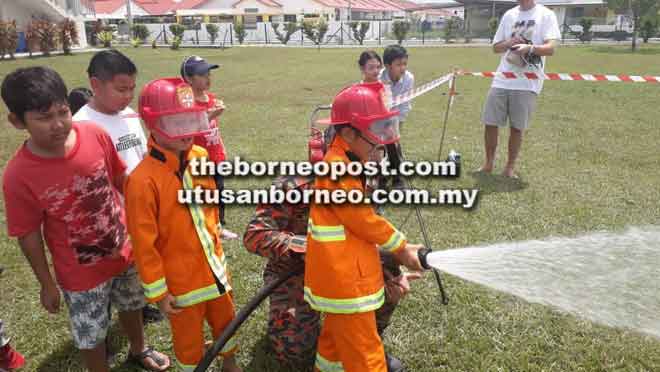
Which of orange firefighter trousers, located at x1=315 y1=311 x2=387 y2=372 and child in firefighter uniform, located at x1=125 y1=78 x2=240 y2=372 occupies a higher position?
child in firefighter uniform, located at x1=125 y1=78 x2=240 y2=372

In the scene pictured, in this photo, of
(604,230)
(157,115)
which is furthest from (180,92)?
(604,230)

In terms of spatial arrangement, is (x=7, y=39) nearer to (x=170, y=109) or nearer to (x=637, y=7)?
(x=170, y=109)

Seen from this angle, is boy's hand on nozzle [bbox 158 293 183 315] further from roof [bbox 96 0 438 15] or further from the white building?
roof [bbox 96 0 438 15]

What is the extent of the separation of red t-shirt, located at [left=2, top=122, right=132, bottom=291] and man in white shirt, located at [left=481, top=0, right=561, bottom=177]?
572 centimetres

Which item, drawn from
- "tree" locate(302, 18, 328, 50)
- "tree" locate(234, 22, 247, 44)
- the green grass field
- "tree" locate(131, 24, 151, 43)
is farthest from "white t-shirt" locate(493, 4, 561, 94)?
"tree" locate(131, 24, 151, 43)

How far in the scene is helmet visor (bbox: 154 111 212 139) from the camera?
2.48m

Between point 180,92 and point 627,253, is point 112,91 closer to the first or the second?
point 180,92

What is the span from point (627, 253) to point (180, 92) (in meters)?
3.50

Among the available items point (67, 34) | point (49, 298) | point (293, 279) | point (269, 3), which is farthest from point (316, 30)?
point (49, 298)

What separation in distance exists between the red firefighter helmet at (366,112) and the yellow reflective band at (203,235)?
93 centimetres

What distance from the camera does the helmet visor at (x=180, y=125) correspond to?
2.48m

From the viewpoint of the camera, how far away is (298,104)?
14.4 m

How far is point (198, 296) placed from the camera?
268cm

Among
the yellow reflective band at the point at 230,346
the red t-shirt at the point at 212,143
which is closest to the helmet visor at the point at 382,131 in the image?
the yellow reflective band at the point at 230,346
